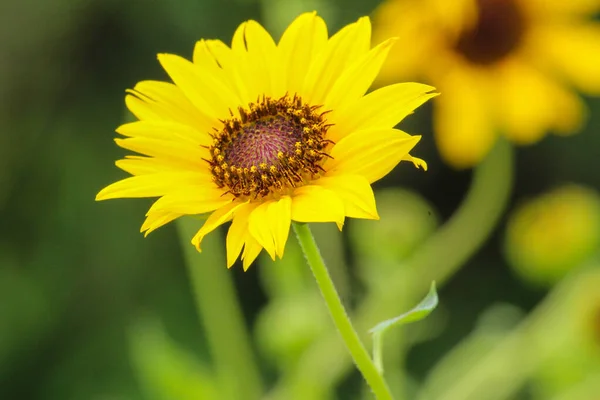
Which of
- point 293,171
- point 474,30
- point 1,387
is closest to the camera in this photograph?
point 293,171

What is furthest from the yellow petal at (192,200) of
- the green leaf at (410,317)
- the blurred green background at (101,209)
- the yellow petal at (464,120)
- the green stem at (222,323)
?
the blurred green background at (101,209)

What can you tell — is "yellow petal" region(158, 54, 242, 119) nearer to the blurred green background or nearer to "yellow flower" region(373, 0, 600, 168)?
"yellow flower" region(373, 0, 600, 168)

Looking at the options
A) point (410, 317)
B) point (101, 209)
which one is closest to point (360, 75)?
point (410, 317)

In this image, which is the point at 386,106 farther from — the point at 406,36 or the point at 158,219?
the point at 406,36

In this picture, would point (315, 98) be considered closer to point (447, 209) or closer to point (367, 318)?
point (367, 318)

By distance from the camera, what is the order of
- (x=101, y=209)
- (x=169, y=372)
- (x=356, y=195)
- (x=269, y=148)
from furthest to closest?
(x=101, y=209) < (x=169, y=372) < (x=269, y=148) < (x=356, y=195)

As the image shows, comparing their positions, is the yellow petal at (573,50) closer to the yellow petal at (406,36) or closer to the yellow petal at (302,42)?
the yellow petal at (406,36)


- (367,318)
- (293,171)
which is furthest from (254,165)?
(367,318)
